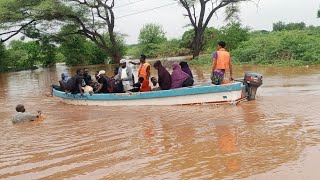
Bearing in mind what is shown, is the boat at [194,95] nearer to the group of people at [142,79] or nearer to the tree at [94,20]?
the group of people at [142,79]

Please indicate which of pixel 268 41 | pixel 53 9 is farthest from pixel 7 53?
pixel 268 41

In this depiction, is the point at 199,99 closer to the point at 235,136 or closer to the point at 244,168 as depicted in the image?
the point at 235,136

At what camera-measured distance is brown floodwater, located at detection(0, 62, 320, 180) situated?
219 inches

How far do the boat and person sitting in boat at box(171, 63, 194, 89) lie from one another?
0.31 m

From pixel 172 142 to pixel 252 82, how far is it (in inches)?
178

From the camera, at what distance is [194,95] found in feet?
35.9

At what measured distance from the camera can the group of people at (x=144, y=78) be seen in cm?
1127

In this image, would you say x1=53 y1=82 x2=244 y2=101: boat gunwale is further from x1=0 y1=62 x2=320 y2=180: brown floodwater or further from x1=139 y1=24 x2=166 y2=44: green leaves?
x1=139 y1=24 x2=166 y2=44: green leaves

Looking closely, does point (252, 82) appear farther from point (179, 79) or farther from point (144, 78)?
point (144, 78)

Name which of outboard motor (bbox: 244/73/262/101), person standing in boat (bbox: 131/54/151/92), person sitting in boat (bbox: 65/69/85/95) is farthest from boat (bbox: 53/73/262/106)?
person sitting in boat (bbox: 65/69/85/95)

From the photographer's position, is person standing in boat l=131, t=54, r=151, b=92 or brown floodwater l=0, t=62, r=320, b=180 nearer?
brown floodwater l=0, t=62, r=320, b=180

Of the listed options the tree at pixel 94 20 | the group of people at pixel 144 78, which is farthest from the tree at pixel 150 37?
the group of people at pixel 144 78

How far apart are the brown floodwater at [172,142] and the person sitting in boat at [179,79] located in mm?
752

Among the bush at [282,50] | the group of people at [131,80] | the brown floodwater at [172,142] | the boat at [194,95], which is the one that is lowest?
the brown floodwater at [172,142]
